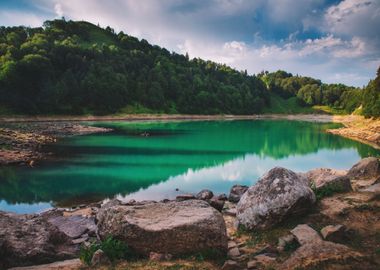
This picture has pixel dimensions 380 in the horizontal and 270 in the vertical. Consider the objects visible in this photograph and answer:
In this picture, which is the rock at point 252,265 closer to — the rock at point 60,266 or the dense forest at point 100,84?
the rock at point 60,266

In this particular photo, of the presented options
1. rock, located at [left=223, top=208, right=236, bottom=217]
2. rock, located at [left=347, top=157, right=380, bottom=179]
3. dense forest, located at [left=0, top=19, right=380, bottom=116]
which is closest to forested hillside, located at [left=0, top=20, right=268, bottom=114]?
dense forest, located at [left=0, top=19, right=380, bottom=116]

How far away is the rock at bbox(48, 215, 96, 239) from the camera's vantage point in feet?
53.6

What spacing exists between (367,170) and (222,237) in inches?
583

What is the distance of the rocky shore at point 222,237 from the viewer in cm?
1080

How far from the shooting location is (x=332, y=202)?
16109 millimetres

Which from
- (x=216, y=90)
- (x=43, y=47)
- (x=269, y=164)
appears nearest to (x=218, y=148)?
(x=269, y=164)

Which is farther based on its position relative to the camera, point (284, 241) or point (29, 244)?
point (284, 241)

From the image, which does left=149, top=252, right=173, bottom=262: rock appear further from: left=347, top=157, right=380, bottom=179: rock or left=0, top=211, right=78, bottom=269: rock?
left=347, top=157, right=380, bottom=179: rock

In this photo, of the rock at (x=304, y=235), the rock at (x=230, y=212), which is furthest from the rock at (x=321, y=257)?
the rock at (x=230, y=212)

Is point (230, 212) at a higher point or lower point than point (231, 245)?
lower

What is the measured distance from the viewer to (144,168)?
38.7 m

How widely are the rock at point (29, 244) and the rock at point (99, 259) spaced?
2.10 meters

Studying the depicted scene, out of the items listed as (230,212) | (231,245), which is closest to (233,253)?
(231,245)

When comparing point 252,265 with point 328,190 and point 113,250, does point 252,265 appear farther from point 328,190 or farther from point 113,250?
point 328,190
